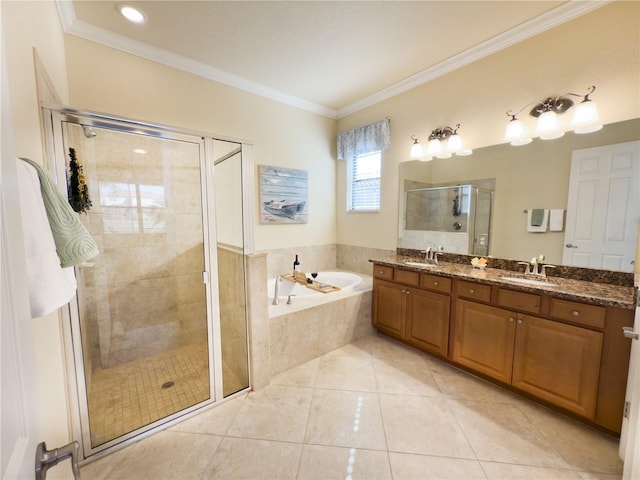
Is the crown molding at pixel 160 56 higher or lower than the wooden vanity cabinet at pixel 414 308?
higher

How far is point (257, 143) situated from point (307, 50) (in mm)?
1118

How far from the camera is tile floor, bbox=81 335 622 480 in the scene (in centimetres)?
143

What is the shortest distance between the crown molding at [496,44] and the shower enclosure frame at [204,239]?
2103 mm

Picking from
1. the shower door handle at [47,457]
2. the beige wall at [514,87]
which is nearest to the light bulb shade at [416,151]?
the beige wall at [514,87]

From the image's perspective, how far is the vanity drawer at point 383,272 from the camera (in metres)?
2.75

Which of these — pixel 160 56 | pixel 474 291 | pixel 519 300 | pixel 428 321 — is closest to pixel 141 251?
pixel 160 56

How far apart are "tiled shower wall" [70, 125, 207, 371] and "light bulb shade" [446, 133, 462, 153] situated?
2442 millimetres

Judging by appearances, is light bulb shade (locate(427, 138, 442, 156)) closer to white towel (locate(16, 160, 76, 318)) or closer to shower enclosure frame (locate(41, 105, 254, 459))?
shower enclosure frame (locate(41, 105, 254, 459))

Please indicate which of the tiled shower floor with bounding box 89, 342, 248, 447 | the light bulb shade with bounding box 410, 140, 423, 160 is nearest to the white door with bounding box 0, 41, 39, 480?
the tiled shower floor with bounding box 89, 342, 248, 447

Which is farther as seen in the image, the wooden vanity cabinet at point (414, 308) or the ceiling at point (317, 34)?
the wooden vanity cabinet at point (414, 308)

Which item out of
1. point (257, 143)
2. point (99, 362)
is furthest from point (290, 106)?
point (99, 362)

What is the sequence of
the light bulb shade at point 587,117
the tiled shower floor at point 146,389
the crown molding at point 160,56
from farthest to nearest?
the crown molding at point 160,56 < the light bulb shade at point 587,117 < the tiled shower floor at point 146,389

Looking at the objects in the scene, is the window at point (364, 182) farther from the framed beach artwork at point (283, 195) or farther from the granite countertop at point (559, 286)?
the granite countertop at point (559, 286)

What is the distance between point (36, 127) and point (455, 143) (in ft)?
9.91
